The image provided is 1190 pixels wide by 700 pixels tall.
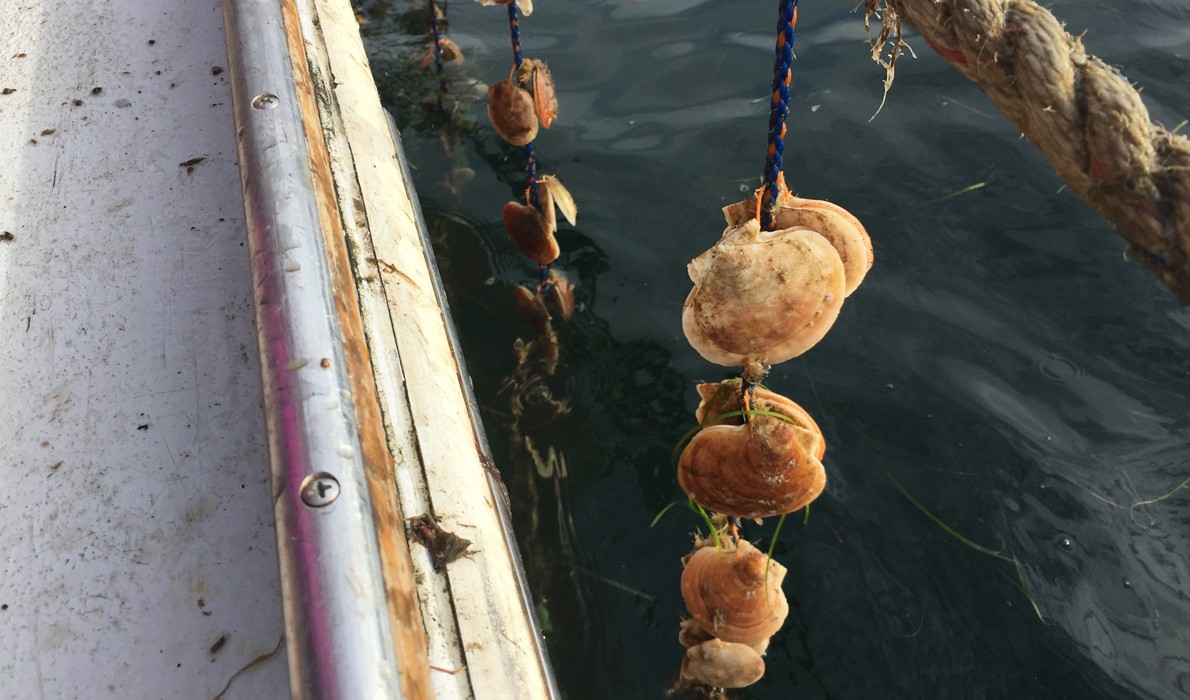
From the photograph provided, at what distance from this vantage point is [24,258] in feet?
5.34

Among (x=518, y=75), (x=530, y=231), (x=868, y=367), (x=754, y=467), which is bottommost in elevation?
(x=868, y=367)

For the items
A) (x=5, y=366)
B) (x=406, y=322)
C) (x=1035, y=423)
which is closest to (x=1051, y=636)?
(x=1035, y=423)

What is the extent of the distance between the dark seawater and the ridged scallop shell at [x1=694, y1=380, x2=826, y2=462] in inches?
35.7

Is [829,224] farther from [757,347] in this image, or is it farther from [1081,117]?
[1081,117]

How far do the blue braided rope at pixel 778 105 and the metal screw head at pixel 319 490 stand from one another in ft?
2.48

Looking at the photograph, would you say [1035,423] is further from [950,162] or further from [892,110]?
[892,110]

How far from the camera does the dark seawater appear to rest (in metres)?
2.27

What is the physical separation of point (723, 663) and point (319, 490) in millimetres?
1067

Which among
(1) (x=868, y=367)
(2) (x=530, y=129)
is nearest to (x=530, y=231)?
(2) (x=530, y=129)

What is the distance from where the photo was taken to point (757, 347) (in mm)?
1338

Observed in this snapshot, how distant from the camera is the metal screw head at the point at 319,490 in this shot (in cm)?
106

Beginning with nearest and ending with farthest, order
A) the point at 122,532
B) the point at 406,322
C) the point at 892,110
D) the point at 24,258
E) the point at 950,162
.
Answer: the point at 122,532 < the point at 24,258 < the point at 406,322 < the point at 950,162 < the point at 892,110

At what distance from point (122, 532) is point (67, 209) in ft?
2.56

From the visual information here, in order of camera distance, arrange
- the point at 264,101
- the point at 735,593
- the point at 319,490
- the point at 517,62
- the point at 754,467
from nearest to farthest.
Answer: the point at 319,490 → the point at 754,467 → the point at 264,101 → the point at 735,593 → the point at 517,62
